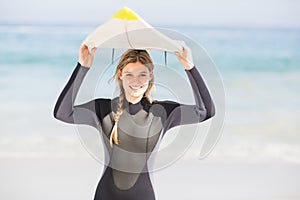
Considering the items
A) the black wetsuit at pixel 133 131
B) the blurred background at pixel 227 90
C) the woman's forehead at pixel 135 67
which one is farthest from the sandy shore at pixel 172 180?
the woman's forehead at pixel 135 67

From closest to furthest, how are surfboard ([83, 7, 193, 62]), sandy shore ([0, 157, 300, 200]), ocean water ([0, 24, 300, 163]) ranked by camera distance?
surfboard ([83, 7, 193, 62]), sandy shore ([0, 157, 300, 200]), ocean water ([0, 24, 300, 163])

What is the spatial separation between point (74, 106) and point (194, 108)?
0.90 ft

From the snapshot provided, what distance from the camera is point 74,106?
51.0 inches

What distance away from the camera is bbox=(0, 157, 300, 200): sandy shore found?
8.38 feet

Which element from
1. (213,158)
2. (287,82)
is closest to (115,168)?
(213,158)

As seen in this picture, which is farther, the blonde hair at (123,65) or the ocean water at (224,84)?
the ocean water at (224,84)

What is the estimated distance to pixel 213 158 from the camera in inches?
115

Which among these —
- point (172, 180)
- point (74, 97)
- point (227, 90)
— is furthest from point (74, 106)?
point (227, 90)

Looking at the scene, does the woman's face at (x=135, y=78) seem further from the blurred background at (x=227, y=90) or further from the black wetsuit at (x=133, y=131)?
the blurred background at (x=227, y=90)

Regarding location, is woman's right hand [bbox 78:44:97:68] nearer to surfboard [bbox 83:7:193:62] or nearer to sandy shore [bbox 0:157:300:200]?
surfboard [bbox 83:7:193:62]

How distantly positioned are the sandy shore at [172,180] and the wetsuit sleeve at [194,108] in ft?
3.99

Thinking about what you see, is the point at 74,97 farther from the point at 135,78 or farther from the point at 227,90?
the point at 227,90

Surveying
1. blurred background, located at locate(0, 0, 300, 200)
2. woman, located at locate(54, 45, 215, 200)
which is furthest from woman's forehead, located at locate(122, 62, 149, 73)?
blurred background, located at locate(0, 0, 300, 200)

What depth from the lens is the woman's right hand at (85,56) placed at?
1.28m
